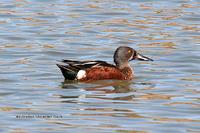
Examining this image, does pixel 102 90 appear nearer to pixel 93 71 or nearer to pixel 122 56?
pixel 93 71

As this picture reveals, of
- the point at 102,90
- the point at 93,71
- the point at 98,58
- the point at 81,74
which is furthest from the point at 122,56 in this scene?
the point at 98,58

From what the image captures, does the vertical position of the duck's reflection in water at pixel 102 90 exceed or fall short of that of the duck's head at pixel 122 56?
it falls short

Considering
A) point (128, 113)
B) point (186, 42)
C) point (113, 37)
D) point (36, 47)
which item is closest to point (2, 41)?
point (36, 47)

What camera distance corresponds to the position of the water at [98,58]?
1130 centimetres

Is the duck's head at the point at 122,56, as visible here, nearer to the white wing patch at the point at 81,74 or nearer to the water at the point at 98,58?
the water at the point at 98,58

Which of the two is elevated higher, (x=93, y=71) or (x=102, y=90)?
(x=93, y=71)

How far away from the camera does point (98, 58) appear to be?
16.8m

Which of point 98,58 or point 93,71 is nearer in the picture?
point 93,71

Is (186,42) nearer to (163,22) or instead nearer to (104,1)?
(163,22)

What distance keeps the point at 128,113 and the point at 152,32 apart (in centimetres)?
754

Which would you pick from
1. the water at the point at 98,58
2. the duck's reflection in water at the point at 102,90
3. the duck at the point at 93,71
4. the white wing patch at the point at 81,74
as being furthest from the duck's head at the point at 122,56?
the white wing patch at the point at 81,74

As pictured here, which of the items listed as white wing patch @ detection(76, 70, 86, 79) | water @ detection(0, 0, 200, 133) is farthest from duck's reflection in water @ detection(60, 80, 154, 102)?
white wing patch @ detection(76, 70, 86, 79)

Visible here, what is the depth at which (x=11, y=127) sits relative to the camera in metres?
10.8

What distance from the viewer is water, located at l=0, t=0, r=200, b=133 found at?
11.3 m
